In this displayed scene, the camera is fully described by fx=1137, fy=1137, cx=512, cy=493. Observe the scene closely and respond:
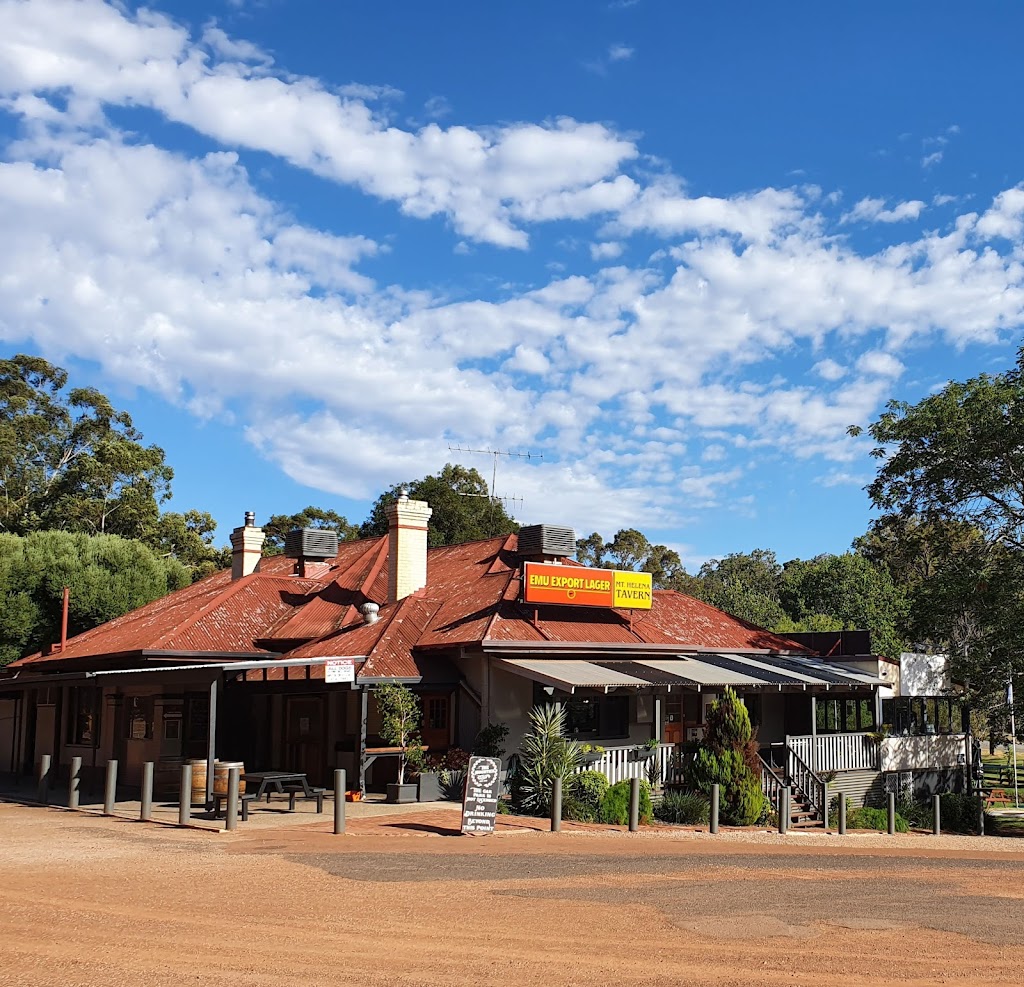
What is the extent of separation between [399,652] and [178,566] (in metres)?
22.3

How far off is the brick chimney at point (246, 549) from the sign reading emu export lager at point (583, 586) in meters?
9.76

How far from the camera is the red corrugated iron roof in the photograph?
2348 cm

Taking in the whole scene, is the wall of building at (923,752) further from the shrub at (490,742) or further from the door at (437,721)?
the door at (437,721)

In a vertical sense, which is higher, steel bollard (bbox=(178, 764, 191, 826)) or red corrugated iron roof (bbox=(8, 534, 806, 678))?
red corrugated iron roof (bbox=(8, 534, 806, 678))

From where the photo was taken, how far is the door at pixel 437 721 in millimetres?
22609

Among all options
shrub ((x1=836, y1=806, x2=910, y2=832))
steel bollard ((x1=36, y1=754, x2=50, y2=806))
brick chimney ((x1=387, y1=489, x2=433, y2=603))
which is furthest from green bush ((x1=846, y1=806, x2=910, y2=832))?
steel bollard ((x1=36, y1=754, x2=50, y2=806))

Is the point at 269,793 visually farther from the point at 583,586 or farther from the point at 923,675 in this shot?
the point at 923,675

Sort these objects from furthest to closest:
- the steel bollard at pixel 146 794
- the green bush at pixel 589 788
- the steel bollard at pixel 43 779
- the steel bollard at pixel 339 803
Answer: the steel bollard at pixel 43 779 → the green bush at pixel 589 788 → the steel bollard at pixel 146 794 → the steel bollard at pixel 339 803

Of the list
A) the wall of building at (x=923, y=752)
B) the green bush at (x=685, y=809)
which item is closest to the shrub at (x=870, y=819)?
the wall of building at (x=923, y=752)

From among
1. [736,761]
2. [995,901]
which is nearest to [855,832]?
[736,761]

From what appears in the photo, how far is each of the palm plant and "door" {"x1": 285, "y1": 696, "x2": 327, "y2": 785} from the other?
17.8 feet

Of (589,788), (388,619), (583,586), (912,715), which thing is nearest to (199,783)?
(388,619)

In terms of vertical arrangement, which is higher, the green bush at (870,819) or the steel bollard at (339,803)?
the steel bollard at (339,803)

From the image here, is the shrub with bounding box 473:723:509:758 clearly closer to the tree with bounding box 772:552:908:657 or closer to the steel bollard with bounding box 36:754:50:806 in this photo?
the steel bollard with bounding box 36:754:50:806
